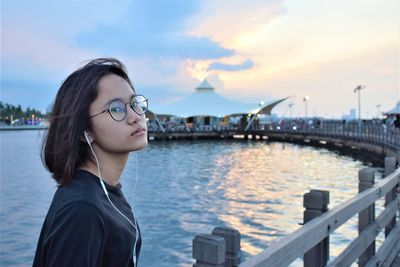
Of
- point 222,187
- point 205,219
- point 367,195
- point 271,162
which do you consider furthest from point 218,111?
point 367,195

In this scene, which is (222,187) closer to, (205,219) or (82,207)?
(205,219)

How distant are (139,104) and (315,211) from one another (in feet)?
5.97

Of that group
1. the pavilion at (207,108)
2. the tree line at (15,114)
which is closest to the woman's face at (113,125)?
the pavilion at (207,108)

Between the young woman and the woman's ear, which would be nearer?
the young woman

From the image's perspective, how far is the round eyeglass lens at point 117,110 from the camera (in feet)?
4.31

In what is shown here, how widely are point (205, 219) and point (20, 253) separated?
A: 4.06m

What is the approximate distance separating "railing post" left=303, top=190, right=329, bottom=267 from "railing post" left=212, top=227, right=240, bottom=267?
111 cm

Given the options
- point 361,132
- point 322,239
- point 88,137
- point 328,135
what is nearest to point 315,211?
point 322,239

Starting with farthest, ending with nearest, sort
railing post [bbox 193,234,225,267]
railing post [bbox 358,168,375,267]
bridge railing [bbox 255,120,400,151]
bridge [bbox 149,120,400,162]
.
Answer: bridge [bbox 149,120,400,162] < bridge railing [bbox 255,120,400,151] < railing post [bbox 358,168,375,267] < railing post [bbox 193,234,225,267]

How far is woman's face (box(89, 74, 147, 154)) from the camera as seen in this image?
4.30 ft

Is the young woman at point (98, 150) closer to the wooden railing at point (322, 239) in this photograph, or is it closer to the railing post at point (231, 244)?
the wooden railing at point (322, 239)

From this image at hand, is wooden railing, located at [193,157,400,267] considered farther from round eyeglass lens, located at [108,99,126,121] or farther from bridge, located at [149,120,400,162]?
bridge, located at [149,120,400,162]

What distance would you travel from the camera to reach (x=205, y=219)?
33.8ft

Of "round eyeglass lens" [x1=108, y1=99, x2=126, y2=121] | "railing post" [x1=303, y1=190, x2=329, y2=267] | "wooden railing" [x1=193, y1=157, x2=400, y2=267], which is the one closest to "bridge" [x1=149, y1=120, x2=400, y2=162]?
"wooden railing" [x1=193, y1=157, x2=400, y2=267]
